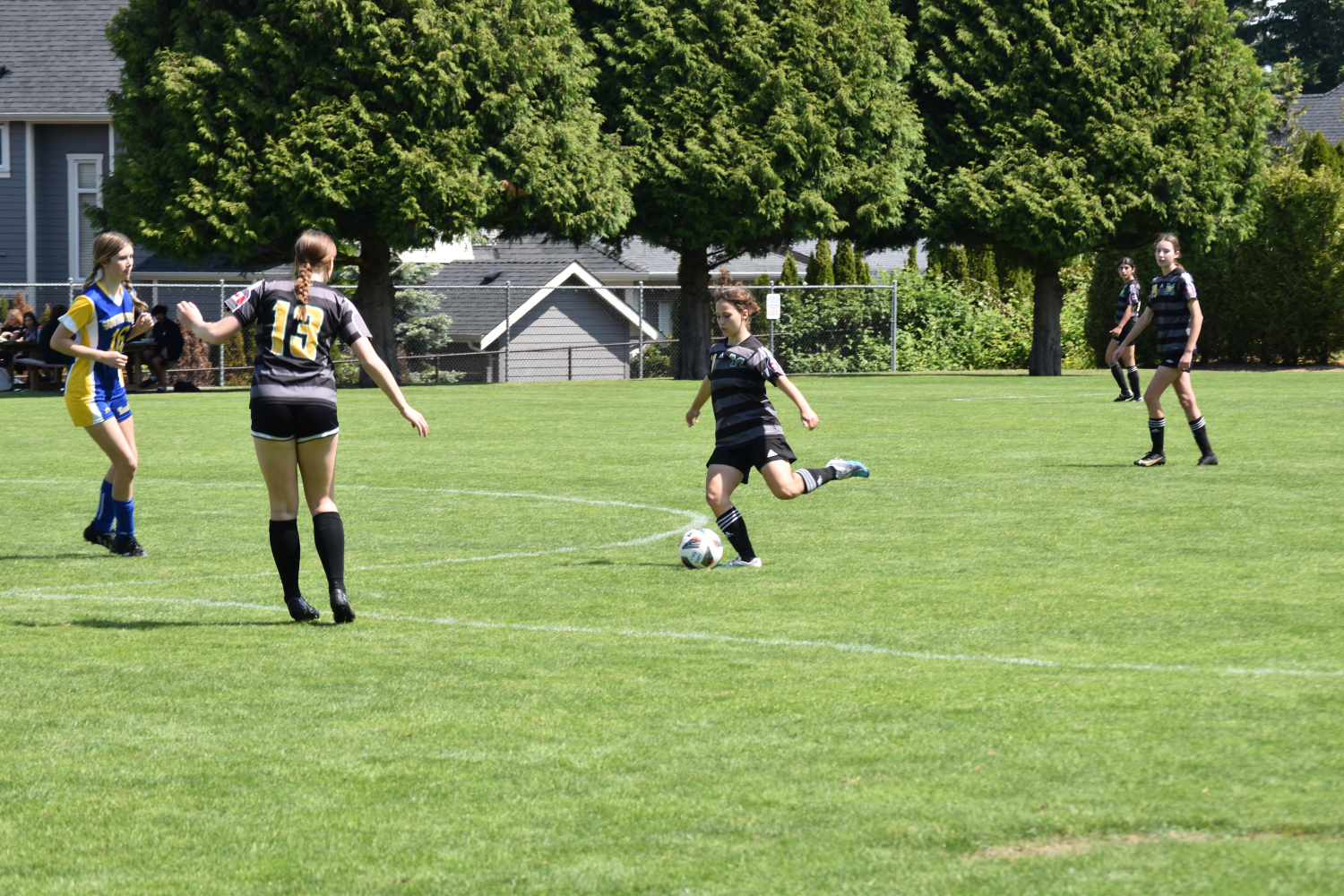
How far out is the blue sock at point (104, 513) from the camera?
10539mm

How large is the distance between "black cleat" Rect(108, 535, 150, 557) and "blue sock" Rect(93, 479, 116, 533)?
0.17 meters

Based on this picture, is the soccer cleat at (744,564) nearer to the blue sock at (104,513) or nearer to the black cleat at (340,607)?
the black cleat at (340,607)

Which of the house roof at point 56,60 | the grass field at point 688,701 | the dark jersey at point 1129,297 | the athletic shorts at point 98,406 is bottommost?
the grass field at point 688,701

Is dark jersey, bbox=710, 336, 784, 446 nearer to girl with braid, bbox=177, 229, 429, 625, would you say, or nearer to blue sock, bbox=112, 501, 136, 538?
girl with braid, bbox=177, 229, 429, 625

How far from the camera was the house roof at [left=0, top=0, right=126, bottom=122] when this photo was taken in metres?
41.4

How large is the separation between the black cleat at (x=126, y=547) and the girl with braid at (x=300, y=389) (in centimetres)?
282

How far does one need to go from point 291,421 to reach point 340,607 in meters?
0.93

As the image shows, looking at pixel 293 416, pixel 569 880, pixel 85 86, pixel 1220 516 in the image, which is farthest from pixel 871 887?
pixel 85 86

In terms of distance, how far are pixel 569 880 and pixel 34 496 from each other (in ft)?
35.5

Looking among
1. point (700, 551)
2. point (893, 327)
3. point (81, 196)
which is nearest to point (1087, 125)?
point (893, 327)

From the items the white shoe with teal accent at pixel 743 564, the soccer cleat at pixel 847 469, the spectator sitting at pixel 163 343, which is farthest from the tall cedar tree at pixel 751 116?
the white shoe with teal accent at pixel 743 564

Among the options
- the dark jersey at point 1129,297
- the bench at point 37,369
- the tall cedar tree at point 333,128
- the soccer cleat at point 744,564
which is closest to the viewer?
the soccer cleat at point 744,564

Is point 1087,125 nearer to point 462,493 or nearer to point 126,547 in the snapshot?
point 462,493

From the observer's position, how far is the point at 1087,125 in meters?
38.3
